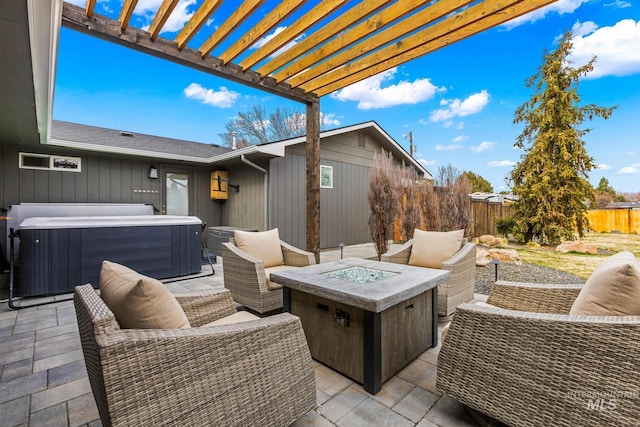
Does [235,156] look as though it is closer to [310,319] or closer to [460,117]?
[310,319]

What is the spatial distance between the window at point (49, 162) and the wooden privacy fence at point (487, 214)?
10.8 m

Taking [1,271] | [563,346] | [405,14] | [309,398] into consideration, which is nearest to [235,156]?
[1,271]

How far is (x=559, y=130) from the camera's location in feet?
30.1

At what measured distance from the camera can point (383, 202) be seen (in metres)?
6.03

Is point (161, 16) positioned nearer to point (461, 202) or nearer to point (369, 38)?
point (369, 38)

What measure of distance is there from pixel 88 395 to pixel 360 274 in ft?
6.50

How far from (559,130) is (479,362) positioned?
10457mm

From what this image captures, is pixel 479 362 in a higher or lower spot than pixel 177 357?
lower

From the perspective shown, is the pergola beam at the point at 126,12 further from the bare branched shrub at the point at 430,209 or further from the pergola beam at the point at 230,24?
the bare branched shrub at the point at 430,209

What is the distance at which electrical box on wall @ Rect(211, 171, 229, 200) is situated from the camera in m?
8.10

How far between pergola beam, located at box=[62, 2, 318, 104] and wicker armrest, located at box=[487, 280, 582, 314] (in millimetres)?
3381

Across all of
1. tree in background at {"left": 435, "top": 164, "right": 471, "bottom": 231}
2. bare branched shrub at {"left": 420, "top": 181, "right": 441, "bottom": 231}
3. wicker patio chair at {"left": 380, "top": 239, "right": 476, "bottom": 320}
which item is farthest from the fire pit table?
tree in background at {"left": 435, "top": 164, "right": 471, "bottom": 231}

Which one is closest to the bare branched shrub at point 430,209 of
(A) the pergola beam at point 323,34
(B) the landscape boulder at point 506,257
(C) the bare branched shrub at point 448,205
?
(C) the bare branched shrub at point 448,205

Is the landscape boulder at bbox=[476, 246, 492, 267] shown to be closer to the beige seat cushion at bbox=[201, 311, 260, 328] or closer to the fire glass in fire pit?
the fire glass in fire pit
